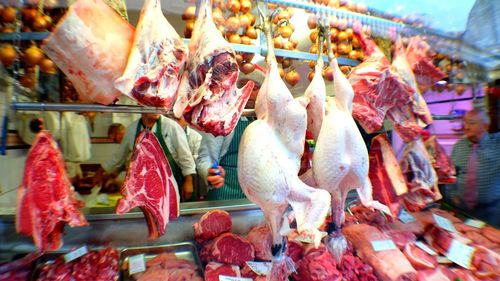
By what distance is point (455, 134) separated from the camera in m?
3.11

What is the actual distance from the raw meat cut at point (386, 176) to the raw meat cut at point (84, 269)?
1.85 metres

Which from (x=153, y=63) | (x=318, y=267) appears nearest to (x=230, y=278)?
(x=318, y=267)

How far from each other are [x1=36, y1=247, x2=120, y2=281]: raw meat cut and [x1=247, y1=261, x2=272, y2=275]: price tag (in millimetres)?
791

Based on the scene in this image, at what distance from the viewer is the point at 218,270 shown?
72.6 inches

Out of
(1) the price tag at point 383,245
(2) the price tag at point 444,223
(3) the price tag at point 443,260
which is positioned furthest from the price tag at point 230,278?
(2) the price tag at point 444,223

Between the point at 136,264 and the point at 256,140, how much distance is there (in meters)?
1.16

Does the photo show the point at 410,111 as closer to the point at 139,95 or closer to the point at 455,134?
the point at 455,134

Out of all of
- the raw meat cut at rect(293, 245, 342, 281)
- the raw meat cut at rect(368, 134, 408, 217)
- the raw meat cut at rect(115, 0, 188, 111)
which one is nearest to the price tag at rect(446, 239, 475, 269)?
the raw meat cut at rect(368, 134, 408, 217)

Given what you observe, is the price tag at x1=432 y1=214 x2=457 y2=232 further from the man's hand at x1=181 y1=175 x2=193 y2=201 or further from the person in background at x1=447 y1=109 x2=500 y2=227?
the man's hand at x1=181 y1=175 x2=193 y2=201

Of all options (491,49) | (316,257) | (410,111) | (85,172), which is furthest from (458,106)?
(85,172)

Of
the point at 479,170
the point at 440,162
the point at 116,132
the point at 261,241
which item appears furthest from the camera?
the point at 116,132

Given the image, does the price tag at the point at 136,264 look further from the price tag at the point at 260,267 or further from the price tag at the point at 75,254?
the price tag at the point at 260,267

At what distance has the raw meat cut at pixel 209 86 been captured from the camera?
137 centimetres

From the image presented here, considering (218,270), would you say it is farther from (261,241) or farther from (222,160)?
(222,160)
